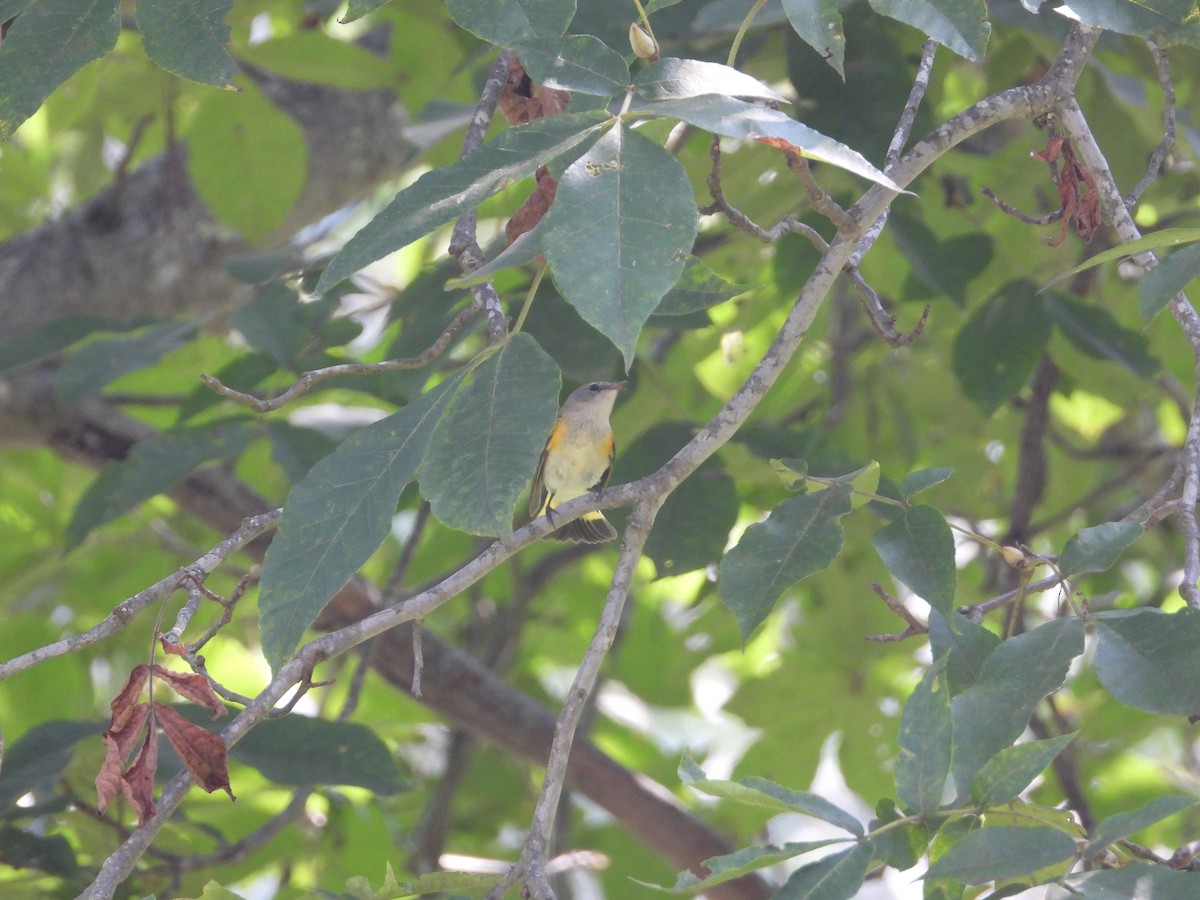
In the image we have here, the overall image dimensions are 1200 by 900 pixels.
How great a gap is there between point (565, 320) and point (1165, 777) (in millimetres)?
3024

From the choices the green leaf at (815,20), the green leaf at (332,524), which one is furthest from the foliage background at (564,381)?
the green leaf at (332,524)

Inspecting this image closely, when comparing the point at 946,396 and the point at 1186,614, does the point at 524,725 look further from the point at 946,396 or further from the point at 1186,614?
the point at 1186,614

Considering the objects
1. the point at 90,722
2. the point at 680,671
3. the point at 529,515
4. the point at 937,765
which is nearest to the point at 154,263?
the point at 529,515

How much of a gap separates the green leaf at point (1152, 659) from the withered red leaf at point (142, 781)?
1.22 m

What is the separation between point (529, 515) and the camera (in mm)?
3777

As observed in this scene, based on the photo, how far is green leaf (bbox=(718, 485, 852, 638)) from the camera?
167 cm

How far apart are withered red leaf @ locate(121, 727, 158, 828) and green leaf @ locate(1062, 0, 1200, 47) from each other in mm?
1558

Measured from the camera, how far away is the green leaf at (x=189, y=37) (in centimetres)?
171

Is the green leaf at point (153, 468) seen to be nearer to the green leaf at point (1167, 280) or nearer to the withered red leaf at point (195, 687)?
the withered red leaf at point (195, 687)

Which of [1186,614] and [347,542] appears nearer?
[347,542]

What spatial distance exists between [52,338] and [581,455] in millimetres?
1440

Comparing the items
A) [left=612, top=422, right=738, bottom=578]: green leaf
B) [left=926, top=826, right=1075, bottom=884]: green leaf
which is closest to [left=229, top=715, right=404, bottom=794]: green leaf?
[left=612, top=422, right=738, bottom=578]: green leaf

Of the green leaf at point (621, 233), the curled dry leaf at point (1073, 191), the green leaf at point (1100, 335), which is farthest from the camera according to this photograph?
the green leaf at point (1100, 335)

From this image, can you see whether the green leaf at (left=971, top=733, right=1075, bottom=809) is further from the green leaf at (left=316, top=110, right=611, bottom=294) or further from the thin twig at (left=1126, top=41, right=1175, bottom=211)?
the thin twig at (left=1126, top=41, right=1175, bottom=211)
